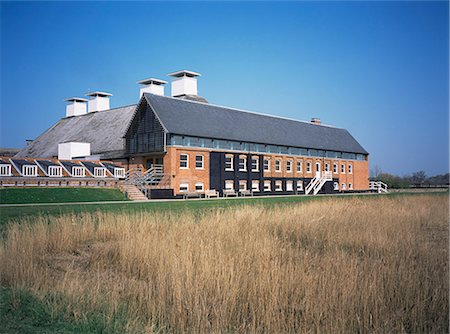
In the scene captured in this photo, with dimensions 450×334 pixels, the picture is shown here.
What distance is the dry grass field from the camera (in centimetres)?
605

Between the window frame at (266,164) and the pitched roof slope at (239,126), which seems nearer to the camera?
the pitched roof slope at (239,126)

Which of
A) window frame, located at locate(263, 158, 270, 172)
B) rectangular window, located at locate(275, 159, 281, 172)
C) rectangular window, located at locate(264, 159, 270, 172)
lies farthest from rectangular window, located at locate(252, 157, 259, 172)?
rectangular window, located at locate(275, 159, 281, 172)

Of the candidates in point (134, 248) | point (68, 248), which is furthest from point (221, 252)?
point (68, 248)

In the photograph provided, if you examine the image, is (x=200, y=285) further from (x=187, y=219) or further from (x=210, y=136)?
(x=210, y=136)

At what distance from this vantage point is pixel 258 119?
170 feet

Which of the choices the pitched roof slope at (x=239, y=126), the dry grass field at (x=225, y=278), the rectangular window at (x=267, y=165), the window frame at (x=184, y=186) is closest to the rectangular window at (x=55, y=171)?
the pitched roof slope at (x=239, y=126)

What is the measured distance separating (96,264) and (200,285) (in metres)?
3.37

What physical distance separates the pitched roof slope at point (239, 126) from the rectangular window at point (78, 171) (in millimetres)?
8396

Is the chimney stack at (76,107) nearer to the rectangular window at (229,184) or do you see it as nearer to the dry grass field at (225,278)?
the rectangular window at (229,184)

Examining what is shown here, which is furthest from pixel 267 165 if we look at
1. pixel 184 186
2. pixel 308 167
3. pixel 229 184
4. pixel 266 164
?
pixel 184 186

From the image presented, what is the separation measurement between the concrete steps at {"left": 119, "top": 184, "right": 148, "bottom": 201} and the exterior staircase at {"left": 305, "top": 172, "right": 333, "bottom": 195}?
2290 cm

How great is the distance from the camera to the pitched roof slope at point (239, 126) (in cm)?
4153

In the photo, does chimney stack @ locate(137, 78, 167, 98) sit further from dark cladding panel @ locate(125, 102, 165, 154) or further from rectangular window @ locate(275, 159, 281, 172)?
rectangular window @ locate(275, 159, 281, 172)

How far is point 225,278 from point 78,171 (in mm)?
33580
